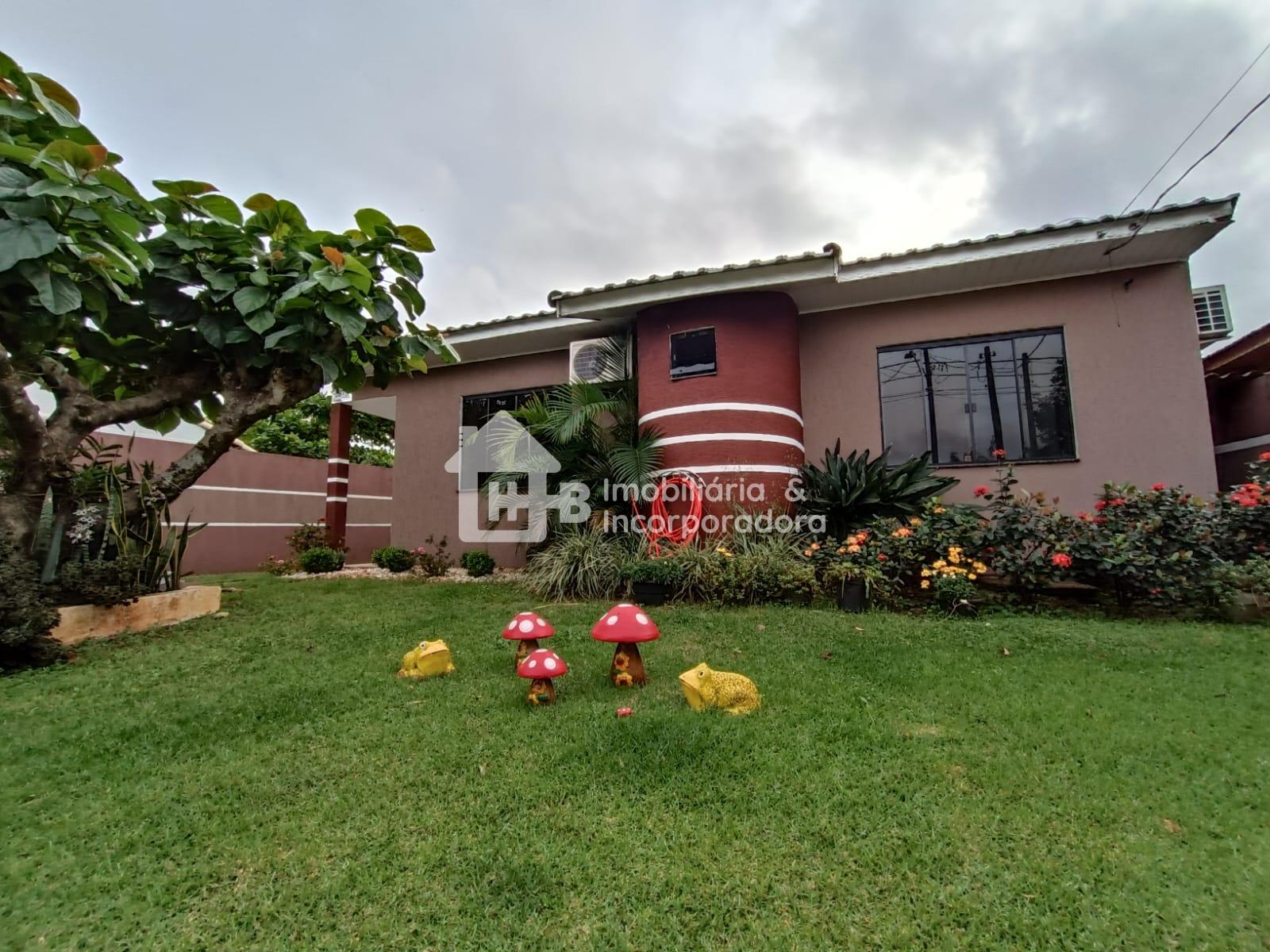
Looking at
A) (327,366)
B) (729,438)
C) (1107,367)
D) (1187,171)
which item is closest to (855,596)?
(729,438)

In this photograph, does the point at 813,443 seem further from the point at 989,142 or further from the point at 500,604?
the point at 500,604

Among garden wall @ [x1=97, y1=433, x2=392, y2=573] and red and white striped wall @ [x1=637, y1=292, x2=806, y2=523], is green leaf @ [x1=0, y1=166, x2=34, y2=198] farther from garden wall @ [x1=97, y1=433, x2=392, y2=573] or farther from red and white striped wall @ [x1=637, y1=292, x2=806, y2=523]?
garden wall @ [x1=97, y1=433, x2=392, y2=573]

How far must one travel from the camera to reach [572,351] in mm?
8203

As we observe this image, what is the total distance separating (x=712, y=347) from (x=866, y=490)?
256 centimetres

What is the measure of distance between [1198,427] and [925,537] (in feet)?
11.6

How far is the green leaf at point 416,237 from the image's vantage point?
4363 millimetres

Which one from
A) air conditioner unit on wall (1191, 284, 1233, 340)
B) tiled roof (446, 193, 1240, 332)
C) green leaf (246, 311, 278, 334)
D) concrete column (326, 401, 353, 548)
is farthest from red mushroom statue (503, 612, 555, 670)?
air conditioner unit on wall (1191, 284, 1233, 340)

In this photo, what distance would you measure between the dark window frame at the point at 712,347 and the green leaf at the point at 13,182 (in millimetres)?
5554

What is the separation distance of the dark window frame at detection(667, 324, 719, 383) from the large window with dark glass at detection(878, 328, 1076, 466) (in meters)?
2.24

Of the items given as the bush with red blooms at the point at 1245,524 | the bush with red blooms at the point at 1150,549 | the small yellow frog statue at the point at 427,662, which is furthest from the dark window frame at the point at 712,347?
the bush with red blooms at the point at 1245,524

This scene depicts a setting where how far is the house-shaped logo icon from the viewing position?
22.8 ft

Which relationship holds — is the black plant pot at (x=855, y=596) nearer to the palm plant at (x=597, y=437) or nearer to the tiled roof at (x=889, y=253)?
the palm plant at (x=597, y=437)

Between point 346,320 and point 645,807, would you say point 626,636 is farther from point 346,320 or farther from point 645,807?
point 346,320

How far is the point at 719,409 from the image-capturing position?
6.62 m
